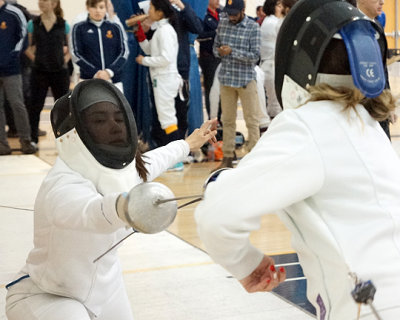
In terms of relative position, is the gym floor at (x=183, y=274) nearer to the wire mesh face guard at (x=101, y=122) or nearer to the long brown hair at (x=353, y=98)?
the wire mesh face guard at (x=101, y=122)

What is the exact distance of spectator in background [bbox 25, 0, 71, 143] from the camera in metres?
8.16

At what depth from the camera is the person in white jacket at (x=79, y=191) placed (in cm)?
242

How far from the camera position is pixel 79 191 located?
231cm

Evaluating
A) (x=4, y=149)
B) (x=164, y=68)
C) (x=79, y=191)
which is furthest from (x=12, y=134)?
(x=79, y=191)

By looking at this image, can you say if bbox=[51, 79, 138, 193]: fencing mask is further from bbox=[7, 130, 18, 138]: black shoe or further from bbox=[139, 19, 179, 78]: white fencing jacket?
bbox=[7, 130, 18, 138]: black shoe

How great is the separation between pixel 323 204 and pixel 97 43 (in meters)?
6.13

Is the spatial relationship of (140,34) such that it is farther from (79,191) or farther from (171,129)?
(79,191)

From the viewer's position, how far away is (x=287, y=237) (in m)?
4.68

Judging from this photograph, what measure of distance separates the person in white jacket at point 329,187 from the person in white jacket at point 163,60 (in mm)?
5478

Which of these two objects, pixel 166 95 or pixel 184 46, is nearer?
pixel 166 95

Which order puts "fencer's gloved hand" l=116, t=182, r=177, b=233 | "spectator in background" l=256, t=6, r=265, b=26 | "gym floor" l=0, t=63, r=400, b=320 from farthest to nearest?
"spectator in background" l=256, t=6, r=265, b=26 < "gym floor" l=0, t=63, r=400, b=320 < "fencer's gloved hand" l=116, t=182, r=177, b=233

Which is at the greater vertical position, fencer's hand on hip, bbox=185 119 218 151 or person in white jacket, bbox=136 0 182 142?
fencer's hand on hip, bbox=185 119 218 151

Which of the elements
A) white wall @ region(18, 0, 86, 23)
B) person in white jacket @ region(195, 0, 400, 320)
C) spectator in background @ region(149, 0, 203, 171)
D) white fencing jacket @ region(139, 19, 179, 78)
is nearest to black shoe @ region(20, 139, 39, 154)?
spectator in background @ region(149, 0, 203, 171)

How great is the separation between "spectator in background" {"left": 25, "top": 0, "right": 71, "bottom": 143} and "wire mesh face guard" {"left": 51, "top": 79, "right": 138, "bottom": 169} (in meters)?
5.81
